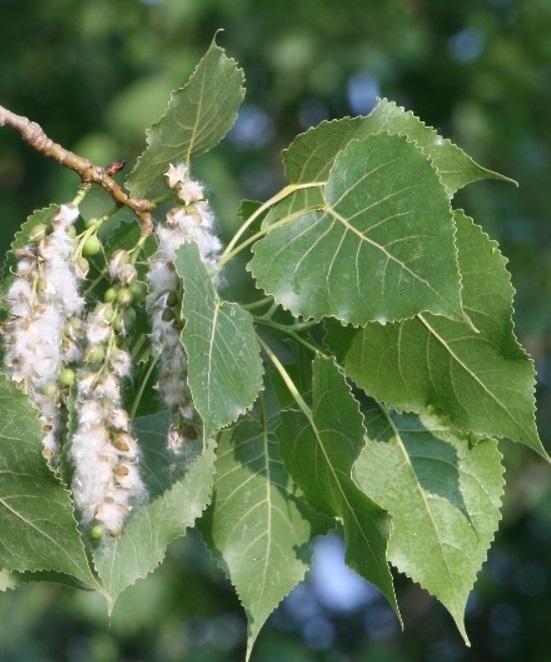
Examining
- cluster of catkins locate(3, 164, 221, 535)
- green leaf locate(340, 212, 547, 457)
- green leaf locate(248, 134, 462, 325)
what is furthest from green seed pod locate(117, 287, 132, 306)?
green leaf locate(340, 212, 547, 457)

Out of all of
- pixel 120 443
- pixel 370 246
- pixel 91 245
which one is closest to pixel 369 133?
pixel 370 246

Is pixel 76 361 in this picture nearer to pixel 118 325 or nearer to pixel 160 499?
pixel 118 325

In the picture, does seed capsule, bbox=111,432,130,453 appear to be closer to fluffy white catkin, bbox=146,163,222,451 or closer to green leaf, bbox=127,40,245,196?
fluffy white catkin, bbox=146,163,222,451

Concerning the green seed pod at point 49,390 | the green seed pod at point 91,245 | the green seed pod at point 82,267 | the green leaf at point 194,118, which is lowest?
the green seed pod at point 49,390

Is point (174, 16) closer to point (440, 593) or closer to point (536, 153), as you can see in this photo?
point (536, 153)

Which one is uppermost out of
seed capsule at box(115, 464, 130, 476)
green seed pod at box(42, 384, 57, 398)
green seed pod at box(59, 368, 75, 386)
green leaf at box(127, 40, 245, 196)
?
green leaf at box(127, 40, 245, 196)

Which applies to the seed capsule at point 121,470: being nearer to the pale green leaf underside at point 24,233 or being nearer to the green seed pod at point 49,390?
the green seed pod at point 49,390

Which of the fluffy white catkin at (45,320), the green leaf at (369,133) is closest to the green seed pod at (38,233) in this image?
the fluffy white catkin at (45,320)

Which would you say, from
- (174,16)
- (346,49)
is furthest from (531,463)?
(174,16)
